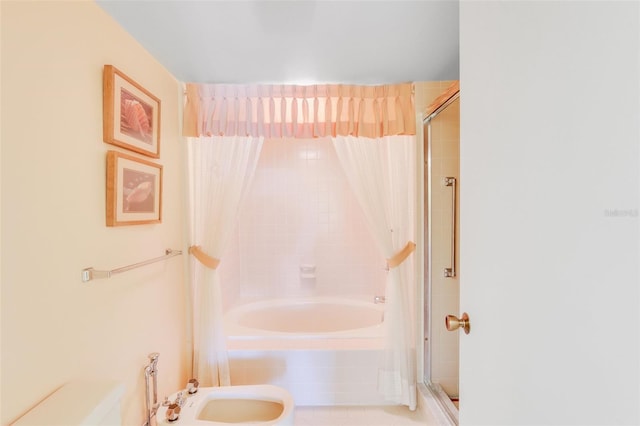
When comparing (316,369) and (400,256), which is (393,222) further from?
(316,369)

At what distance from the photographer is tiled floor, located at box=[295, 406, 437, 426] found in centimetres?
168

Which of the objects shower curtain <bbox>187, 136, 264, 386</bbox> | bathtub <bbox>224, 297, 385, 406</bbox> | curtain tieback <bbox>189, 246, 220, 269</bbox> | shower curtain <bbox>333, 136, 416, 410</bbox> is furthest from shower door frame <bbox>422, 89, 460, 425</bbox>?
curtain tieback <bbox>189, 246, 220, 269</bbox>

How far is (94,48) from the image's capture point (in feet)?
3.48

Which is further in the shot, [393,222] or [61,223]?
[393,222]

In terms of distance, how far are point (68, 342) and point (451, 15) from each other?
79.8 inches

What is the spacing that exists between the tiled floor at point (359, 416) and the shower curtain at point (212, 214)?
0.58 m

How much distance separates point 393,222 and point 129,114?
1.59 metres

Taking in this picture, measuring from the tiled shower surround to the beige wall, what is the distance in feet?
4.63

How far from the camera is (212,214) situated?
174 centimetres

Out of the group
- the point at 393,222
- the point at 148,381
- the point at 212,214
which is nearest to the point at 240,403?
the point at 148,381

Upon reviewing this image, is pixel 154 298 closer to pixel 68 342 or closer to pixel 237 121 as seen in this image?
pixel 68 342

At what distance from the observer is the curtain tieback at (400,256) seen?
1738 millimetres
